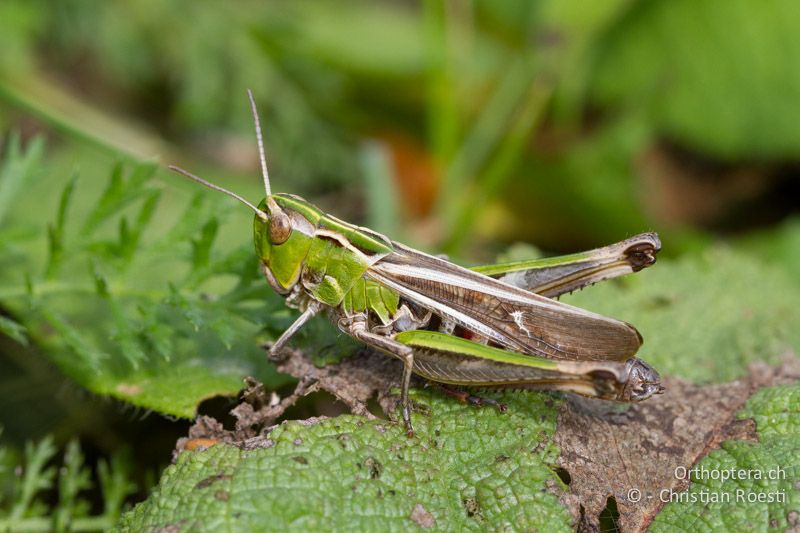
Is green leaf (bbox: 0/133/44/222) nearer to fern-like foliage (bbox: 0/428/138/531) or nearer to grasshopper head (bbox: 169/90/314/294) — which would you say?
grasshopper head (bbox: 169/90/314/294)

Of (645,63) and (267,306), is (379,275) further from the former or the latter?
(645,63)

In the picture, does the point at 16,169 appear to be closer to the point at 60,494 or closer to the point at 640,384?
the point at 60,494

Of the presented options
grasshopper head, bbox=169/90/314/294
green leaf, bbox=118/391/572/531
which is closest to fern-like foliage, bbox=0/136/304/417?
grasshopper head, bbox=169/90/314/294

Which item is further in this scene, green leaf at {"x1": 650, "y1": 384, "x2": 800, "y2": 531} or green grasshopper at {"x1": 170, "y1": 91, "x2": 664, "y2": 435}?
green grasshopper at {"x1": 170, "y1": 91, "x2": 664, "y2": 435}

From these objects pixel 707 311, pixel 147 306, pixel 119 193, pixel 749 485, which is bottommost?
pixel 749 485

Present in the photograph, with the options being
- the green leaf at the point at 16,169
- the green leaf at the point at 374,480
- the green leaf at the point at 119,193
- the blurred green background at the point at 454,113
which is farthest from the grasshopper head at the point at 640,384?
the green leaf at the point at 16,169

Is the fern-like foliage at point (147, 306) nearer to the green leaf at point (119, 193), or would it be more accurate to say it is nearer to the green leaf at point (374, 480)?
the green leaf at point (119, 193)

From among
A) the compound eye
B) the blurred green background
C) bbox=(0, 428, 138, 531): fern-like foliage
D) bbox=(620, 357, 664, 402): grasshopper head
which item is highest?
the blurred green background

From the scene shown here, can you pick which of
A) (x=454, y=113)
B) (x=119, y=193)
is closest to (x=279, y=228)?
(x=119, y=193)
